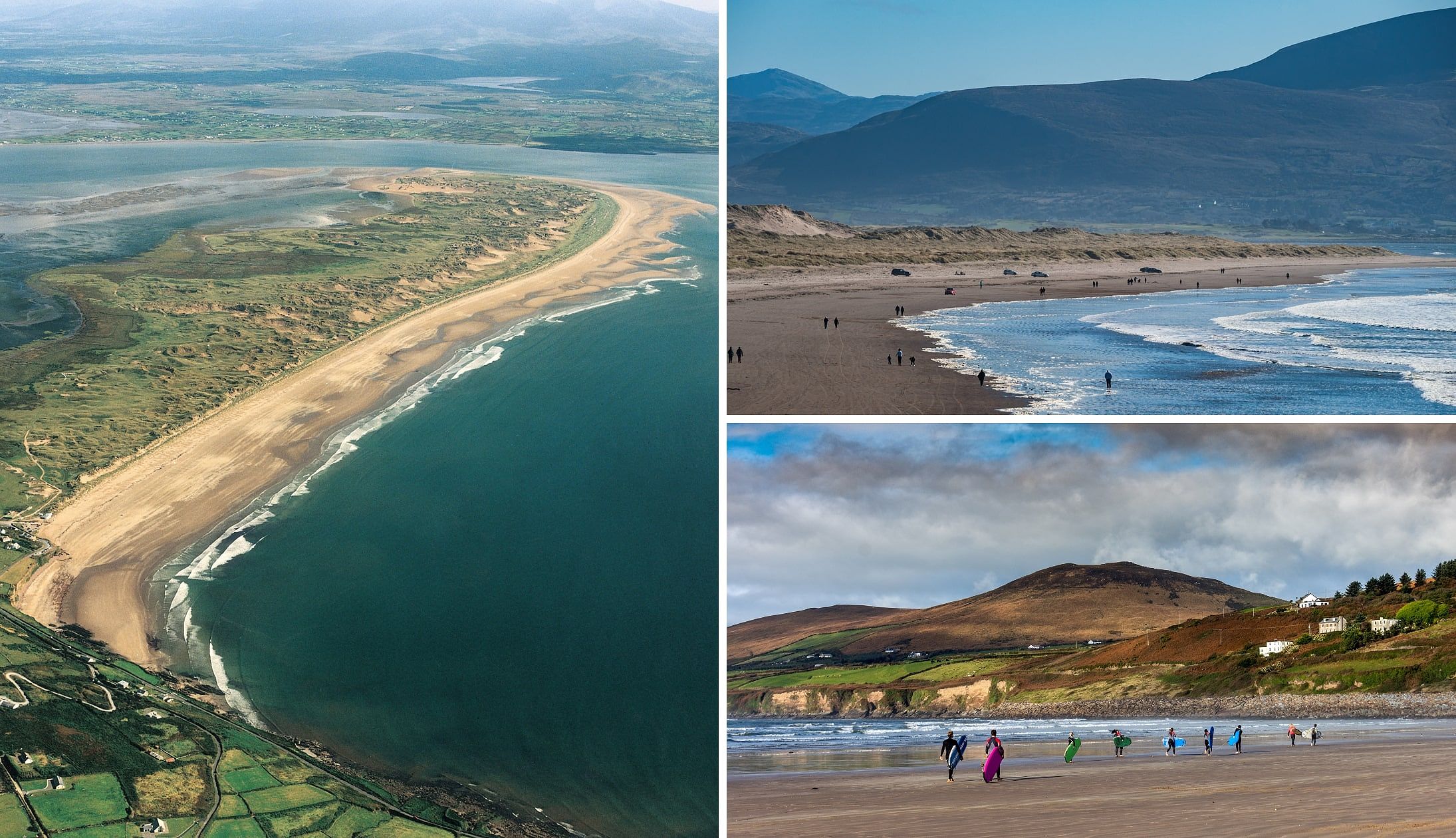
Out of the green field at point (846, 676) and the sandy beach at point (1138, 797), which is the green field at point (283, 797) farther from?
the sandy beach at point (1138, 797)

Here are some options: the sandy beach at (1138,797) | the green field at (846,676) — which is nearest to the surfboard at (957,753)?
the sandy beach at (1138,797)

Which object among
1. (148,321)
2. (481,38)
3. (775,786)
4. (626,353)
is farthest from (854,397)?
(481,38)

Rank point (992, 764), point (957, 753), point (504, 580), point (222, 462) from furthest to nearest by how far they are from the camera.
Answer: point (222, 462), point (504, 580), point (957, 753), point (992, 764)

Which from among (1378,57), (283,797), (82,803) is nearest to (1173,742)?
(283,797)

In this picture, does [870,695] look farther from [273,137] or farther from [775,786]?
[273,137]

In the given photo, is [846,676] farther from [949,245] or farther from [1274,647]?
[949,245]
